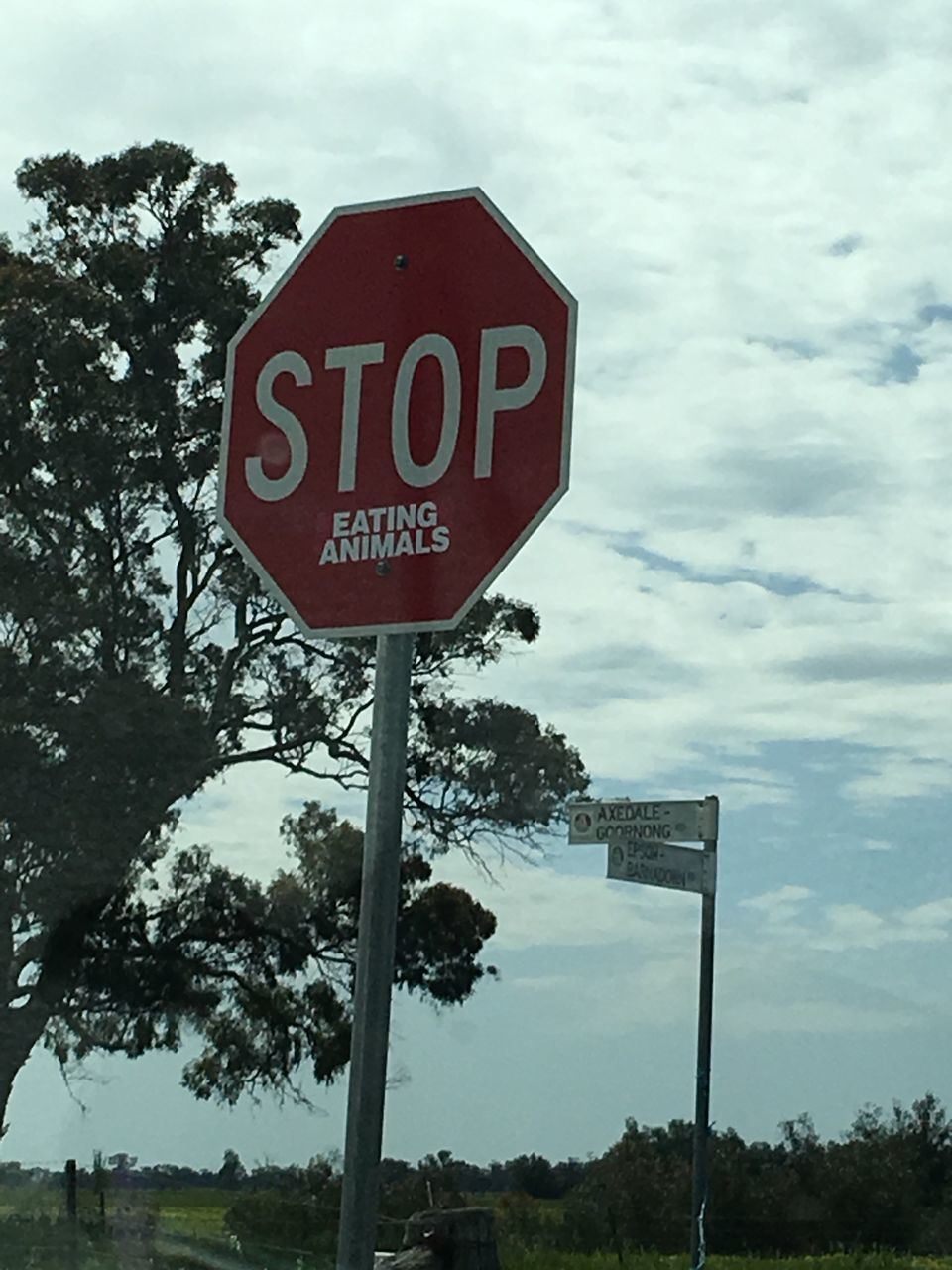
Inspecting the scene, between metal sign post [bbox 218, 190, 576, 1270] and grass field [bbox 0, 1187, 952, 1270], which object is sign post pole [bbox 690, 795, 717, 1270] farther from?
grass field [bbox 0, 1187, 952, 1270]

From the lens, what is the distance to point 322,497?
329 centimetres

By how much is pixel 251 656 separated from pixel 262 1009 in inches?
146

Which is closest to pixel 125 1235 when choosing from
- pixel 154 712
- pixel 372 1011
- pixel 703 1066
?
pixel 154 712

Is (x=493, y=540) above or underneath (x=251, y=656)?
underneath

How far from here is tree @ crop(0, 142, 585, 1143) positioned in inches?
761

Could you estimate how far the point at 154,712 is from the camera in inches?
766

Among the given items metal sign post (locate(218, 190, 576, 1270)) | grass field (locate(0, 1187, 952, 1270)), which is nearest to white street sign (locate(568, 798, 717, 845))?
metal sign post (locate(218, 190, 576, 1270))

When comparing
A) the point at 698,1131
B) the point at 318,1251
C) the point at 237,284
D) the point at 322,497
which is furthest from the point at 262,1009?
the point at 322,497

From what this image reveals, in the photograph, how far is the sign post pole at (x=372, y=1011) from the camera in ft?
→ 10.4

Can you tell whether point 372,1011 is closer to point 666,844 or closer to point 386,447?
point 386,447

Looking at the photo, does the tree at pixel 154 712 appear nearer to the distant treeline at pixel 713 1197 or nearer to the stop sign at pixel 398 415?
the distant treeline at pixel 713 1197

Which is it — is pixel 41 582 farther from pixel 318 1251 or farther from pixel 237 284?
pixel 318 1251

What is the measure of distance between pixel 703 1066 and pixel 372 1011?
479cm

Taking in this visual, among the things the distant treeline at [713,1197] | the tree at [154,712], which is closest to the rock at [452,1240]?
the distant treeline at [713,1197]
